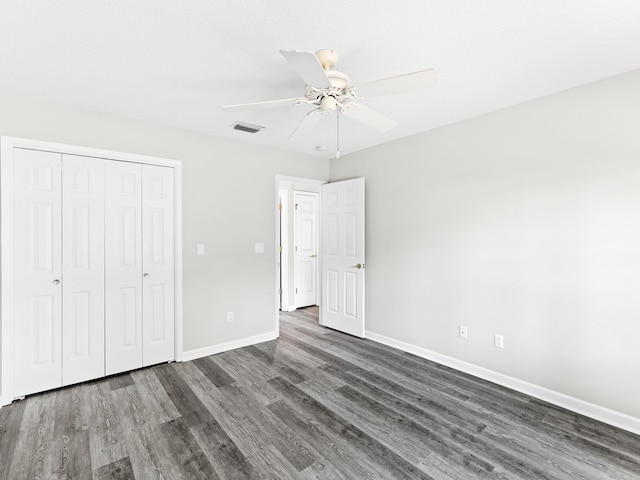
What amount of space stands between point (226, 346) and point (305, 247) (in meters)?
2.46

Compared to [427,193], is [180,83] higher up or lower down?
higher up

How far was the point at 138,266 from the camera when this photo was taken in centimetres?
316

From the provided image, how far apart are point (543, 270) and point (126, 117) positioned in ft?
13.1

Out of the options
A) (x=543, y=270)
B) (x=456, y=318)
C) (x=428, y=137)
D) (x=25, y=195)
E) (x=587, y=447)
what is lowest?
(x=587, y=447)

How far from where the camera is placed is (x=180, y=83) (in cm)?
238

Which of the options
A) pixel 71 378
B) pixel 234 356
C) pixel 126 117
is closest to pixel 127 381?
pixel 71 378

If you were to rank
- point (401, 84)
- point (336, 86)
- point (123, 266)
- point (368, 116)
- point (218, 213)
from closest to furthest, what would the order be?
1. point (401, 84)
2. point (336, 86)
3. point (368, 116)
4. point (123, 266)
5. point (218, 213)

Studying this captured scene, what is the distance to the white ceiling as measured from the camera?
1.60 meters

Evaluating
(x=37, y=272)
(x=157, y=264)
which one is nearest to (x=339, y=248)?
(x=157, y=264)

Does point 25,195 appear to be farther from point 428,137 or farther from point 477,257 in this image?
point 477,257

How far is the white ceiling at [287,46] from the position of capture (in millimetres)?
1604

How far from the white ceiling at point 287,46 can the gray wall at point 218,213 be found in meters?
0.33

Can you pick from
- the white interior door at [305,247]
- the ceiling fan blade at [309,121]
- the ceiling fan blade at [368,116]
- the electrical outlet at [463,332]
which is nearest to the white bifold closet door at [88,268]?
the ceiling fan blade at [309,121]

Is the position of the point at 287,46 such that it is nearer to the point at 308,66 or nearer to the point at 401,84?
the point at 308,66
